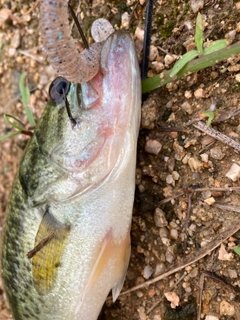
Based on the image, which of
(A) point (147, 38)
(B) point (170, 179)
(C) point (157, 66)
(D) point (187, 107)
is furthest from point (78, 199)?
(A) point (147, 38)

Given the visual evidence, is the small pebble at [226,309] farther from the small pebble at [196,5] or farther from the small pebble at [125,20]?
the small pebble at [125,20]

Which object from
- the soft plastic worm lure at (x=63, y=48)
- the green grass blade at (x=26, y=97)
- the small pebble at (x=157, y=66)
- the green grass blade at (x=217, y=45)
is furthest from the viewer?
the green grass blade at (x=26, y=97)

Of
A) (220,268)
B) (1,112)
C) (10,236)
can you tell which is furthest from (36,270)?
(1,112)

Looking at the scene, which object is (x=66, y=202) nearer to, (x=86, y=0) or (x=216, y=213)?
(x=216, y=213)

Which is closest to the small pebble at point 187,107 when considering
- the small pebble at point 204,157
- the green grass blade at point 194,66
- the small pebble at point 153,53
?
the green grass blade at point 194,66

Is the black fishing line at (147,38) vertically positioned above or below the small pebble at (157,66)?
above
